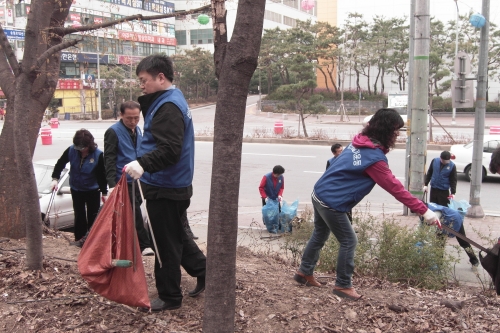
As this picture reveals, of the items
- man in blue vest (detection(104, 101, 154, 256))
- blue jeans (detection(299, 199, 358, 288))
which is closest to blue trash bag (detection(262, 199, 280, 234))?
man in blue vest (detection(104, 101, 154, 256))

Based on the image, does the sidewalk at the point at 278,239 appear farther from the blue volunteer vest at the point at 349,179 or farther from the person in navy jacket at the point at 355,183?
the blue volunteer vest at the point at 349,179

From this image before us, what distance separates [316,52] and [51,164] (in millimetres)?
33338

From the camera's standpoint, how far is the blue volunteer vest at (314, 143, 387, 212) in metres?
3.99

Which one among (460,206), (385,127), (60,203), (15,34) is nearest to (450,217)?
(460,206)

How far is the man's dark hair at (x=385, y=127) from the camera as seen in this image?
405 cm

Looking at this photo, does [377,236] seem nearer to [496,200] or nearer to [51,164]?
[51,164]

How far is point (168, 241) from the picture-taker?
363cm

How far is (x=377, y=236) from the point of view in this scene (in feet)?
18.9

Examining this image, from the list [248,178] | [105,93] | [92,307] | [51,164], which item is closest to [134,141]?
[92,307]

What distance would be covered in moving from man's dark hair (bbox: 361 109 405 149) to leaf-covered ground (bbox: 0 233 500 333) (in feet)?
4.11

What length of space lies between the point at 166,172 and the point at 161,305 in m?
0.95

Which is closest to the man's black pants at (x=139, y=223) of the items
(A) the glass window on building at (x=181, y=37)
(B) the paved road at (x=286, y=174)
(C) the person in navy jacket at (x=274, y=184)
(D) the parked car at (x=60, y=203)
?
(D) the parked car at (x=60, y=203)

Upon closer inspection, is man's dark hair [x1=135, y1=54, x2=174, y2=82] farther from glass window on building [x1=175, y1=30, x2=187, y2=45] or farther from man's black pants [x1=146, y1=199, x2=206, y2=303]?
glass window on building [x1=175, y1=30, x2=187, y2=45]

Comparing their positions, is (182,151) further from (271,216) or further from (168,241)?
(271,216)
